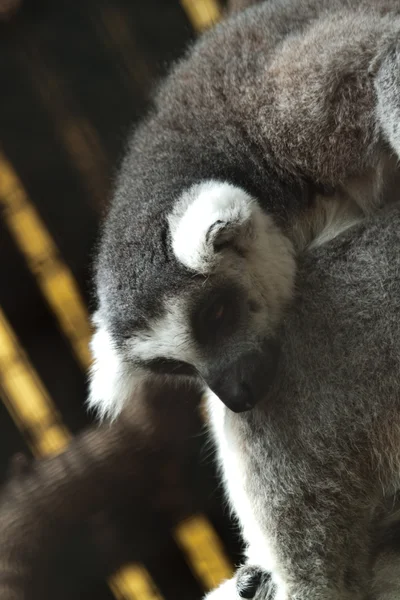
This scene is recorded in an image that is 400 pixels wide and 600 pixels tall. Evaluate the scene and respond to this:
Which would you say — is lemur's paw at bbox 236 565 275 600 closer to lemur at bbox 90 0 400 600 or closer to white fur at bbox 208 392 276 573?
white fur at bbox 208 392 276 573

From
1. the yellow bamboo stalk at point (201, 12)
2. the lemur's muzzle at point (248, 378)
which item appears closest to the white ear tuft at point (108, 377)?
the lemur's muzzle at point (248, 378)

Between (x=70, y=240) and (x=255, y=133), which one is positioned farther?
(x=70, y=240)

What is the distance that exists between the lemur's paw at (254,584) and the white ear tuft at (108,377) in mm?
586

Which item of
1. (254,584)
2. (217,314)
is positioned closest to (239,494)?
(254,584)

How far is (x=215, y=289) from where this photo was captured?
6.47 feet

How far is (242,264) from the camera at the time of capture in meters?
2.00

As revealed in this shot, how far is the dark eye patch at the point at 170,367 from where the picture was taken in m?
2.12

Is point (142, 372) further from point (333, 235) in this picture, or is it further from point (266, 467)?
point (333, 235)

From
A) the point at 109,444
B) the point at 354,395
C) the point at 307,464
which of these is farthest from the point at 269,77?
the point at 109,444

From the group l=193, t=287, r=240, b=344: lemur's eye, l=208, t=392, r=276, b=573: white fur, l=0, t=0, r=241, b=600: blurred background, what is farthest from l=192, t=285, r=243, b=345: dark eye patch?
l=0, t=0, r=241, b=600: blurred background

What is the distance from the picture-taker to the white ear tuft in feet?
7.18

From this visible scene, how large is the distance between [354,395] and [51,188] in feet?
3.70

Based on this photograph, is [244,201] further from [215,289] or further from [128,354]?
[128,354]

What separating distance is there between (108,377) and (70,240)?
465 millimetres
